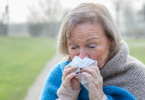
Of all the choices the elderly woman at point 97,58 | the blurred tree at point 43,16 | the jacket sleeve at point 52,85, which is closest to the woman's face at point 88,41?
the elderly woman at point 97,58

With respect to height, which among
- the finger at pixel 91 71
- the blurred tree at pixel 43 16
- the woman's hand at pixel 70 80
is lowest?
the blurred tree at pixel 43 16

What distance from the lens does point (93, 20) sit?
1845 mm

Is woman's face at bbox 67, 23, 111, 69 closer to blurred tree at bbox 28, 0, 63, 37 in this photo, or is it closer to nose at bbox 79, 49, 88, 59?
nose at bbox 79, 49, 88, 59

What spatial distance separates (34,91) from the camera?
6965mm

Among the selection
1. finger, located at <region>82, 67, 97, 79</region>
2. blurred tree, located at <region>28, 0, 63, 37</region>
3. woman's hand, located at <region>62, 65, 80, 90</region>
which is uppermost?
finger, located at <region>82, 67, 97, 79</region>

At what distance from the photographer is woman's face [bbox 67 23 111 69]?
183 centimetres

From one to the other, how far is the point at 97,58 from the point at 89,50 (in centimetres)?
10

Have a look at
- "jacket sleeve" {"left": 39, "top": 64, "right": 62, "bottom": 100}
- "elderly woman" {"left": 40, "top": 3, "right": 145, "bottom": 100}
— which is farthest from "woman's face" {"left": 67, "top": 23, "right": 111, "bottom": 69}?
"jacket sleeve" {"left": 39, "top": 64, "right": 62, "bottom": 100}

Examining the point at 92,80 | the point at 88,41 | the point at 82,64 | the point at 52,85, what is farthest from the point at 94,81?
the point at 52,85

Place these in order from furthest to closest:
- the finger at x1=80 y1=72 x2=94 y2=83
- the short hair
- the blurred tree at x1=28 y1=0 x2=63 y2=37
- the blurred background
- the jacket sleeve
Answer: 1. the blurred tree at x1=28 y1=0 x2=63 y2=37
2. the blurred background
3. the jacket sleeve
4. the short hair
5. the finger at x1=80 y1=72 x2=94 y2=83

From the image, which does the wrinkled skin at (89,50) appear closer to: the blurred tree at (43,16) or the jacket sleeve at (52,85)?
the jacket sleeve at (52,85)

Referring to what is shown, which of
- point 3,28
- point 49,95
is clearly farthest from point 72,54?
point 3,28

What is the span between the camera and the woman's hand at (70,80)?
179cm

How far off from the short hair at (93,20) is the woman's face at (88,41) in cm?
4
